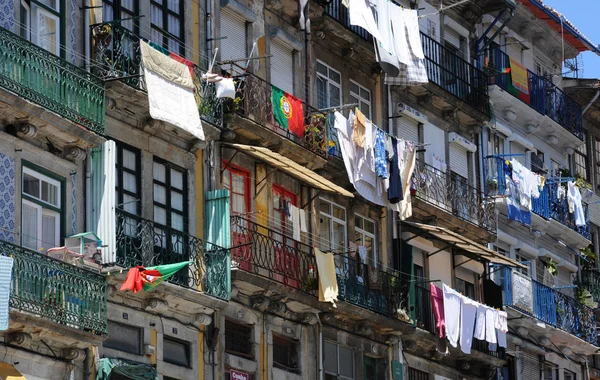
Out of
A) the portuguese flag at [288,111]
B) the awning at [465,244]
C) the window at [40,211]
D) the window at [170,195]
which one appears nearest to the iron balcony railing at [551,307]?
the awning at [465,244]

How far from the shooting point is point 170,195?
32.3 metres

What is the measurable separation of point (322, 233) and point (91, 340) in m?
10.5

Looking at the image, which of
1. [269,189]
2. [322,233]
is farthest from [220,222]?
[322,233]

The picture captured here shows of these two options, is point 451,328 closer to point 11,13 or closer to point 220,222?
point 220,222

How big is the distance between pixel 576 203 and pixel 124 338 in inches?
826

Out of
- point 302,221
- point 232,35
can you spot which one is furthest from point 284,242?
point 232,35

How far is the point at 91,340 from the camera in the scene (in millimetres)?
28000

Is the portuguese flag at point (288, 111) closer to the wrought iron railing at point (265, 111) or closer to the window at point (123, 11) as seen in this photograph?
the wrought iron railing at point (265, 111)

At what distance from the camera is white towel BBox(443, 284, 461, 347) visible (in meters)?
39.7

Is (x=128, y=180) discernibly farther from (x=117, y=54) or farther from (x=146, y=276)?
(x=146, y=276)

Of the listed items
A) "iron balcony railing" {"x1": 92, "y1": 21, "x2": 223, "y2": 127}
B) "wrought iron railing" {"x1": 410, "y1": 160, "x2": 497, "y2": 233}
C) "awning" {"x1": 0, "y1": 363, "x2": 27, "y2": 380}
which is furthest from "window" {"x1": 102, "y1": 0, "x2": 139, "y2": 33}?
"wrought iron railing" {"x1": 410, "y1": 160, "x2": 497, "y2": 233}

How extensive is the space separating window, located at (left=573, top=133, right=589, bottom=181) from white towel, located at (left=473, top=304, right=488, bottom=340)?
460 inches

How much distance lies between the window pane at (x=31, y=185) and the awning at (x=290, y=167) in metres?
5.90

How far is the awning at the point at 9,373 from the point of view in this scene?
26.3 metres
